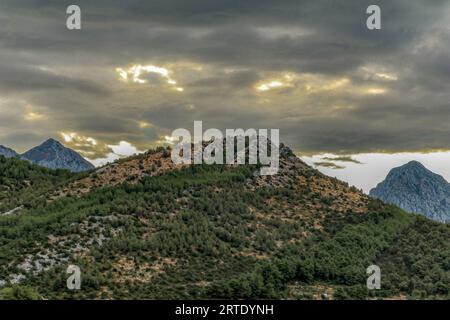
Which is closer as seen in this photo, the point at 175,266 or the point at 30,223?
the point at 175,266

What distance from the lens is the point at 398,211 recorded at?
10081cm

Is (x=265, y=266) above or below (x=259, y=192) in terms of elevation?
below

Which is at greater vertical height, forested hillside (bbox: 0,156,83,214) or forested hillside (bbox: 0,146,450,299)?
forested hillside (bbox: 0,156,83,214)

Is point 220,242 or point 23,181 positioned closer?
point 220,242

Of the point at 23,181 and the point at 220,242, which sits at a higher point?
the point at 23,181

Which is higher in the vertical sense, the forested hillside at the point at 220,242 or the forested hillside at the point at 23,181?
the forested hillside at the point at 23,181

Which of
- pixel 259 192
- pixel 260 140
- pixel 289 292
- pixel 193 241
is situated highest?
pixel 260 140

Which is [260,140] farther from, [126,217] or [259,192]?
[126,217]

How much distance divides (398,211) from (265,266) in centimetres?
4231

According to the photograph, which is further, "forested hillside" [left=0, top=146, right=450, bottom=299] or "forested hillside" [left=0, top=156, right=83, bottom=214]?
"forested hillside" [left=0, top=156, right=83, bottom=214]

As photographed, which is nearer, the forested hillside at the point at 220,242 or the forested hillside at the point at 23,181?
the forested hillside at the point at 220,242

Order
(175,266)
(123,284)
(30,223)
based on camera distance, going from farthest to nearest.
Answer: (30,223) → (175,266) → (123,284)
